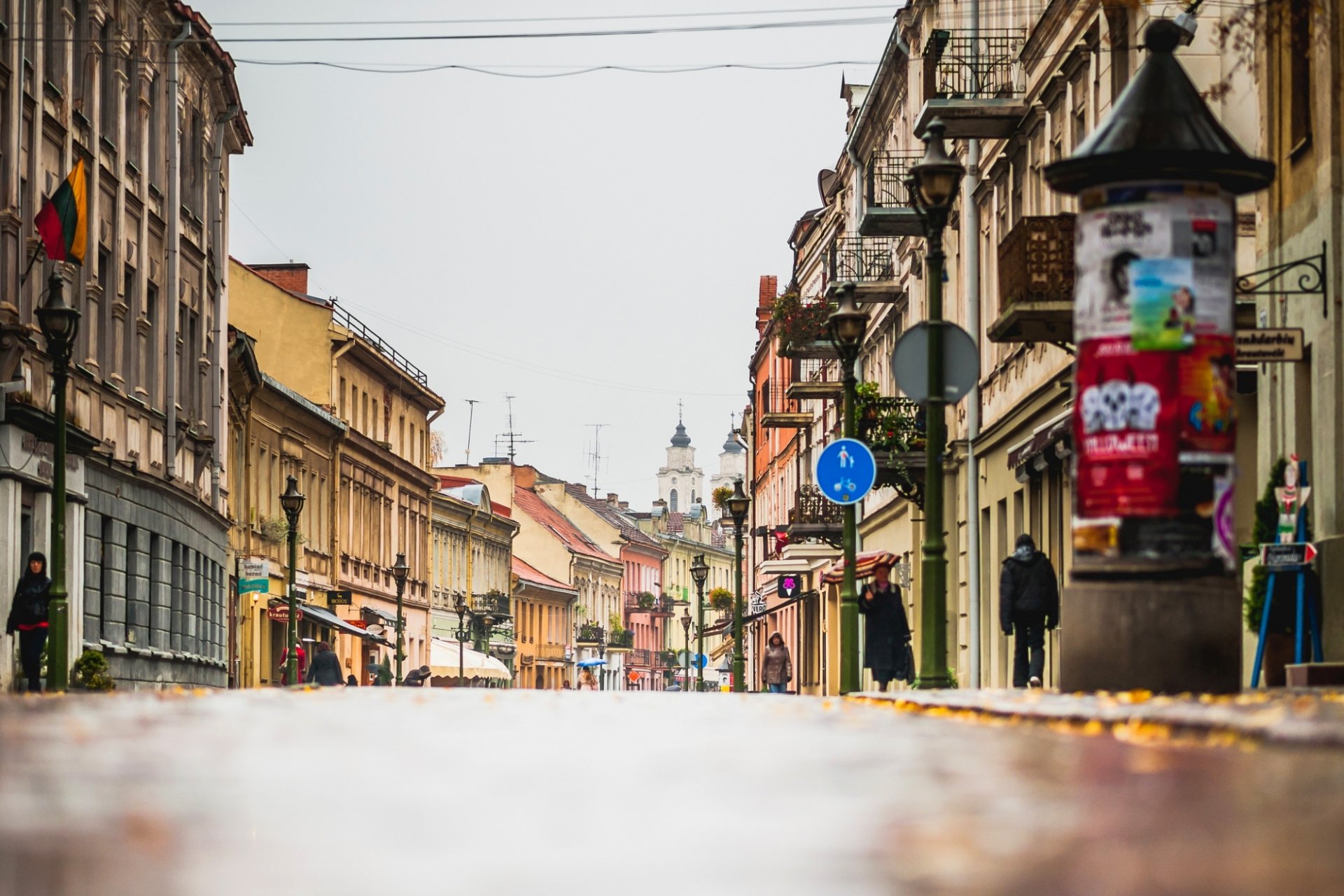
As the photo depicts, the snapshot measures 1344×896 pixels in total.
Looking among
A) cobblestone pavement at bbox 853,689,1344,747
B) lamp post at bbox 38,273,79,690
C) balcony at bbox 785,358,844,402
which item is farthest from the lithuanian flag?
balcony at bbox 785,358,844,402

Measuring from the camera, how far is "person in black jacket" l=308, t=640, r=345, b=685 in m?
40.0

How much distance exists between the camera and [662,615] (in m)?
147

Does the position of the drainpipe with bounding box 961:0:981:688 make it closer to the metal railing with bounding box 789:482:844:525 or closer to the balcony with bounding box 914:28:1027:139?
the balcony with bounding box 914:28:1027:139

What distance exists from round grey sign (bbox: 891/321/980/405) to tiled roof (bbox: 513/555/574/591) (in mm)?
85023

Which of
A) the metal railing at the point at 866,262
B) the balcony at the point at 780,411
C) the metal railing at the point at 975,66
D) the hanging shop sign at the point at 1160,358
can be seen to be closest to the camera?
the hanging shop sign at the point at 1160,358

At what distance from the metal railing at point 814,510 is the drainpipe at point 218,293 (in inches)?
469

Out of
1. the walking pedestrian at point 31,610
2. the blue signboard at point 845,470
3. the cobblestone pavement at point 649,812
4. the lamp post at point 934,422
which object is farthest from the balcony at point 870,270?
the cobblestone pavement at point 649,812

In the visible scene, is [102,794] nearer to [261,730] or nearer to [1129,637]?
[261,730]

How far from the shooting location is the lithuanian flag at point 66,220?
95.7 feet

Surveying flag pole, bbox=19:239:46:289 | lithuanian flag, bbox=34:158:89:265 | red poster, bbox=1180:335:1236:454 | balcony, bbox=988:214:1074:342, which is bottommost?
red poster, bbox=1180:335:1236:454

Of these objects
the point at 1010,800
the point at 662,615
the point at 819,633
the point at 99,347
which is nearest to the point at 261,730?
the point at 1010,800

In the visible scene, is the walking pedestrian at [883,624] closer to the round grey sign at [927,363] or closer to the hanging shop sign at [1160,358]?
the round grey sign at [927,363]

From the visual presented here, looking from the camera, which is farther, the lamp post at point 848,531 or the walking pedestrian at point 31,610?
the walking pedestrian at point 31,610

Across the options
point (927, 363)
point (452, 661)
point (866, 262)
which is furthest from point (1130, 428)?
point (452, 661)
